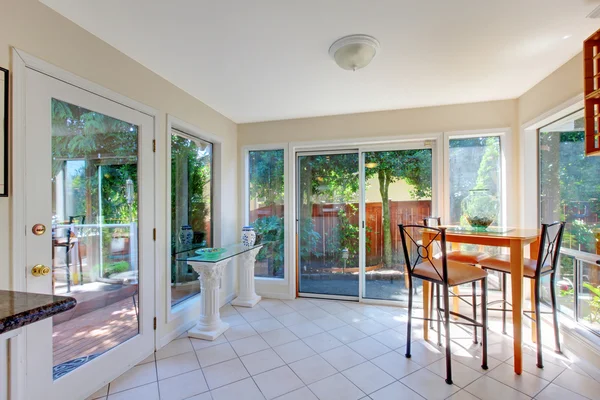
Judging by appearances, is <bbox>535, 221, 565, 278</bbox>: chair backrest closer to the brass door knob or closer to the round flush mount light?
the round flush mount light

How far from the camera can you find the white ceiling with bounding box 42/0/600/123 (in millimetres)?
1647

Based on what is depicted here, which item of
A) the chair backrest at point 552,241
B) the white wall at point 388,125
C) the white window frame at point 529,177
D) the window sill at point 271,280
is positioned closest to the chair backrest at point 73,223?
the white wall at point 388,125

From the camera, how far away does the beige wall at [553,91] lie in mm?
2166

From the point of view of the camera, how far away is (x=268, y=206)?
12.8 ft

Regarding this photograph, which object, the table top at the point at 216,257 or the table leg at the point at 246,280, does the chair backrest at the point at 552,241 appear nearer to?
the table top at the point at 216,257

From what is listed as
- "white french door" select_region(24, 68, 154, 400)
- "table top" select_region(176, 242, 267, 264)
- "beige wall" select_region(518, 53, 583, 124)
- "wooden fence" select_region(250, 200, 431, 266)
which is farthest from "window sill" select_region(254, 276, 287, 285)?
"beige wall" select_region(518, 53, 583, 124)

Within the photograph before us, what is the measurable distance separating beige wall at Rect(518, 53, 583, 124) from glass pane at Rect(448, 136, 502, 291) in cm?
42

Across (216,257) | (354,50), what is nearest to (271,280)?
(216,257)

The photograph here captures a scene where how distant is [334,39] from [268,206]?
238 centimetres

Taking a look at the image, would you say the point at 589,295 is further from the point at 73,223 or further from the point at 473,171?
the point at 73,223

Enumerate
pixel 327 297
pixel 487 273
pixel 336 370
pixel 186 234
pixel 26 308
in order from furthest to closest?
1. pixel 327 297
2. pixel 186 234
3. pixel 487 273
4. pixel 336 370
5. pixel 26 308

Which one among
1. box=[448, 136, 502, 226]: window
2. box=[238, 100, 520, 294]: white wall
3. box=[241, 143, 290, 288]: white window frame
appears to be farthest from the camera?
box=[241, 143, 290, 288]: white window frame

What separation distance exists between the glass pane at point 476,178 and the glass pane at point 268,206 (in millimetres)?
2112

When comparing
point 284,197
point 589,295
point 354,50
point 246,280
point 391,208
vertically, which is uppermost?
point 354,50
